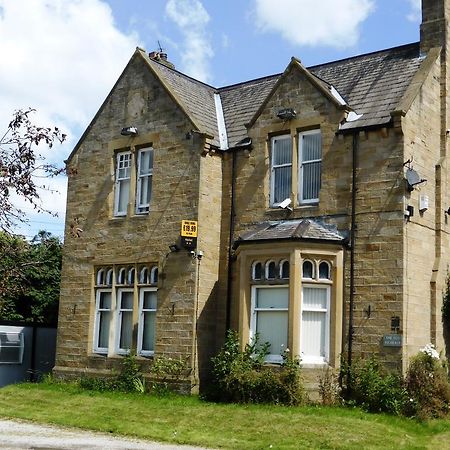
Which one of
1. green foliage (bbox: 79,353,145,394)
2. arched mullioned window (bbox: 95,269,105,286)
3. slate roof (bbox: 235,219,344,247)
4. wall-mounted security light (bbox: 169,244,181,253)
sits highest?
slate roof (bbox: 235,219,344,247)

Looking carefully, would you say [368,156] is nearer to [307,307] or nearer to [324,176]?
[324,176]

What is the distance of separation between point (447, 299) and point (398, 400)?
3.47 meters

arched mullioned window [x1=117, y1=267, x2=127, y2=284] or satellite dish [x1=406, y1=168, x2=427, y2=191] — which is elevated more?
satellite dish [x1=406, y1=168, x2=427, y2=191]

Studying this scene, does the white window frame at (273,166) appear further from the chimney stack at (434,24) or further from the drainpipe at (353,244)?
the chimney stack at (434,24)

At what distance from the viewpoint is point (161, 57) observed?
26062mm

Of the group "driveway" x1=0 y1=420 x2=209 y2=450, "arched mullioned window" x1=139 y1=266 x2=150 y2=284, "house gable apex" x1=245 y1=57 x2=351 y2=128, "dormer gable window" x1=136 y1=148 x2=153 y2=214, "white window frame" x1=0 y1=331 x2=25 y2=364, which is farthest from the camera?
"white window frame" x1=0 y1=331 x2=25 y2=364

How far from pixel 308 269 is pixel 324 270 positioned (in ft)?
1.34

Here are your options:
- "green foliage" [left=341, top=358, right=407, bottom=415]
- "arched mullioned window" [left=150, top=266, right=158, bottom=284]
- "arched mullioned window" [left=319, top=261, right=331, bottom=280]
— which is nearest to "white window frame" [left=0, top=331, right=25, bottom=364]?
"arched mullioned window" [left=150, top=266, right=158, bottom=284]

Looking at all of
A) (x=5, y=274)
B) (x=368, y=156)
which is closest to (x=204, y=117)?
(x=368, y=156)

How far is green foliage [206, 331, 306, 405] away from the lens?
668 inches

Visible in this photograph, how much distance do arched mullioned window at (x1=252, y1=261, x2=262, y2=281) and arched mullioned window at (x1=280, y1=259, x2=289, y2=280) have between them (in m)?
0.66

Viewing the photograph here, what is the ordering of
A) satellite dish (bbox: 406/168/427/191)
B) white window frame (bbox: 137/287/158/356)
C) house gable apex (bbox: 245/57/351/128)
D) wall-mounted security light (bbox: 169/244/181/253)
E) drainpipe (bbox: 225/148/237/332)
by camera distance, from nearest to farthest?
satellite dish (bbox: 406/168/427/191) → house gable apex (bbox: 245/57/351/128) → drainpipe (bbox: 225/148/237/332) → wall-mounted security light (bbox: 169/244/181/253) → white window frame (bbox: 137/287/158/356)

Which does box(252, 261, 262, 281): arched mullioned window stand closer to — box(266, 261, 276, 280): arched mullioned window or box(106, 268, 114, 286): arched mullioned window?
box(266, 261, 276, 280): arched mullioned window

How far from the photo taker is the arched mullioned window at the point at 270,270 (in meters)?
18.4
